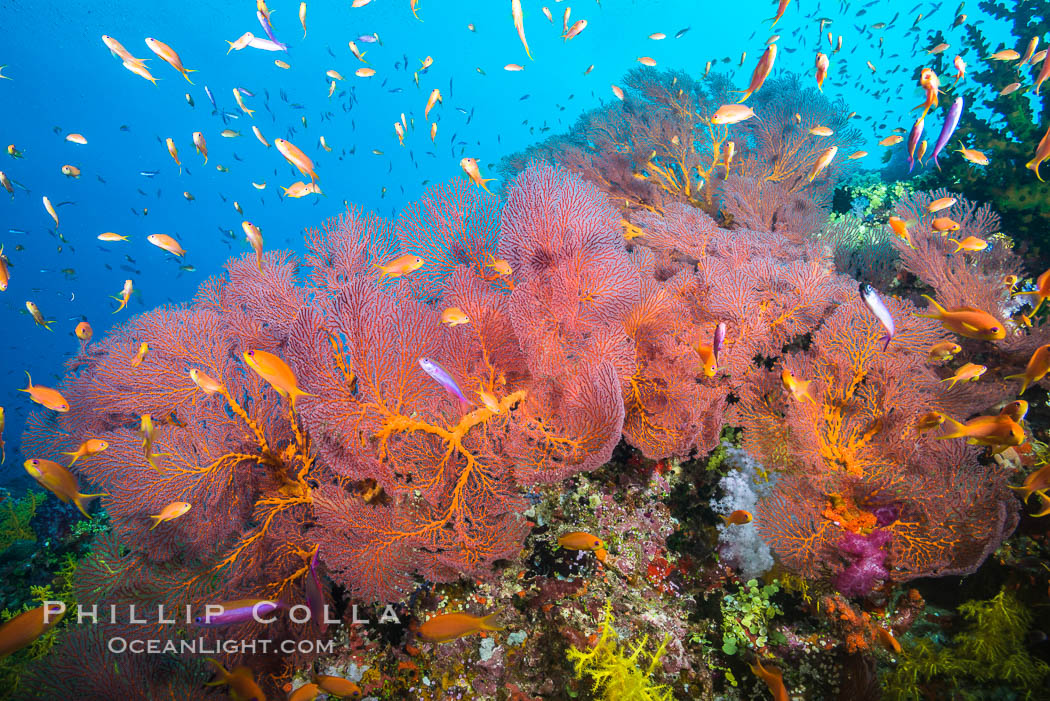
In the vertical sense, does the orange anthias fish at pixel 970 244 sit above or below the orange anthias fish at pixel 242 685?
above

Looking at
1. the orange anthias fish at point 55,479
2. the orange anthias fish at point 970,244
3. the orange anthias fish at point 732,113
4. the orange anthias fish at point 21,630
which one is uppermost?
the orange anthias fish at point 732,113

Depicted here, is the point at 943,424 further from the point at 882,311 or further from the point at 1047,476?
the point at 882,311

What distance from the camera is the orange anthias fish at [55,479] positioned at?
2684 mm

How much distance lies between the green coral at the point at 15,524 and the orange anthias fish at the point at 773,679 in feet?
36.5

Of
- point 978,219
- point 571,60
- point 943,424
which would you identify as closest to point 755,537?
point 943,424

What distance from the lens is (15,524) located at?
734 centimetres

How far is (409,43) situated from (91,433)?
275 feet

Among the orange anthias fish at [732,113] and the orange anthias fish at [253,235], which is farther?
the orange anthias fish at [732,113]

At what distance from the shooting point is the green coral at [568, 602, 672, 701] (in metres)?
2.40

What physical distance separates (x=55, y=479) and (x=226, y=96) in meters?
86.1

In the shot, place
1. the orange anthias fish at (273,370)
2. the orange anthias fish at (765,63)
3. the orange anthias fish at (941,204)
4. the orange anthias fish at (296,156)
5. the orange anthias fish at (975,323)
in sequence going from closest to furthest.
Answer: the orange anthias fish at (273,370) → the orange anthias fish at (975,323) → the orange anthias fish at (941,204) → the orange anthias fish at (765,63) → the orange anthias fish at (296,156)

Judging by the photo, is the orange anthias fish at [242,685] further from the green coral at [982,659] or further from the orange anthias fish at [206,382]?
the green coral at [982,659]

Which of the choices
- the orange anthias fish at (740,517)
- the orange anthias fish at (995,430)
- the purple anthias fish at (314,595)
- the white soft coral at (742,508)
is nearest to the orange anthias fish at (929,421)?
the orange anthias fish at (995,430)

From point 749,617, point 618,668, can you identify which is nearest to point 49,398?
point 618,668
